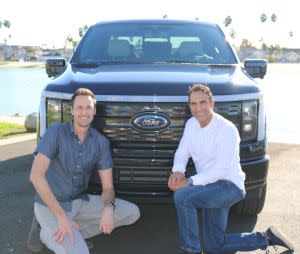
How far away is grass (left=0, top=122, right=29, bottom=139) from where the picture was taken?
1038cm

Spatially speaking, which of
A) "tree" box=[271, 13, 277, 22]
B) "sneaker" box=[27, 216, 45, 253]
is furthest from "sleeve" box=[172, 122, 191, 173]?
"tree" box=[271, 13, 277, 22]

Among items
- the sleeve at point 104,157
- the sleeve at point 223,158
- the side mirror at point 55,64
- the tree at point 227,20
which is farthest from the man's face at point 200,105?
the tree at point 227,20

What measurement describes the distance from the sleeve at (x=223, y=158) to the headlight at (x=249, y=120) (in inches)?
17.8

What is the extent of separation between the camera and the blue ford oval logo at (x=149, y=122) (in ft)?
12.6

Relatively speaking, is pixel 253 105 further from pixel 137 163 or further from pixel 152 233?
pixel 152 233

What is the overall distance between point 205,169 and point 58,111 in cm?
122

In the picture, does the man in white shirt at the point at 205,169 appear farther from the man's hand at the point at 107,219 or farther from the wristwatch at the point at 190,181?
the man's hand at the point at 107,219

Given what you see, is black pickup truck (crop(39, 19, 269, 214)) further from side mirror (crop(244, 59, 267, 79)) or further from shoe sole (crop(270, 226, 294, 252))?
side mirror (crop(244, 59, 267, 79))

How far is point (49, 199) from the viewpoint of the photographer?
3.47m

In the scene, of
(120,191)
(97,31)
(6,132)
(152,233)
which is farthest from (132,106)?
(6,132)

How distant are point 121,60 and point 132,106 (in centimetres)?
133

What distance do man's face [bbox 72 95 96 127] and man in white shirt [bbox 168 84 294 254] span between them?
0.66 meters

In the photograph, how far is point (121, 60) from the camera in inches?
200

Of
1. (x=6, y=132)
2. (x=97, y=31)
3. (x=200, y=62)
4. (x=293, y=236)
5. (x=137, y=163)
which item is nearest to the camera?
(x=137, y=163)
